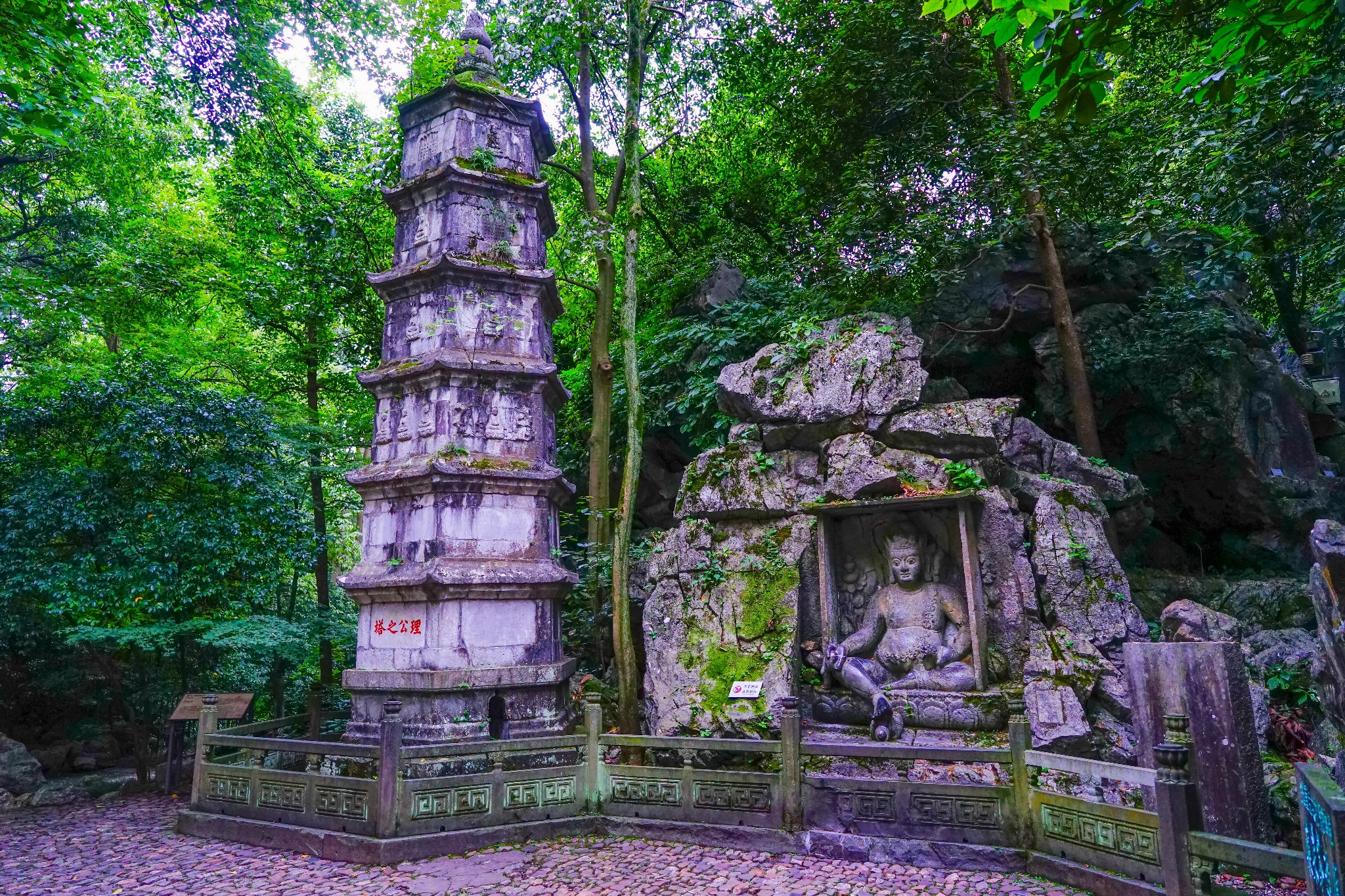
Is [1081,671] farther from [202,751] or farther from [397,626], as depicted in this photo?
[202,751]

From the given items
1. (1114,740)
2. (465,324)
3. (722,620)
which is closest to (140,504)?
(465,324)

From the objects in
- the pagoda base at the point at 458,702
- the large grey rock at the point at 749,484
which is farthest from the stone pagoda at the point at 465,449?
the large grey rock at the point at 749,484

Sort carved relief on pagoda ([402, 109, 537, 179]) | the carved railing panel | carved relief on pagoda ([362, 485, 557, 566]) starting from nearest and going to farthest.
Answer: the carved railing panel → carved relief on pagoda ([362, 485, 557, 566]) → carved relief on pagoda ([402, 109, 537, 179])

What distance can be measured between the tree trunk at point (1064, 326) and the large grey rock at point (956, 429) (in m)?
2.74

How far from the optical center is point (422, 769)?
28.4 ft

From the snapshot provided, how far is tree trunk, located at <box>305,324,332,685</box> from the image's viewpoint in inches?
535

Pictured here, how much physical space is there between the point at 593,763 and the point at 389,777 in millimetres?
1901

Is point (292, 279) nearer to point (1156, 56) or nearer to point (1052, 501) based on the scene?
point (1052, 501)

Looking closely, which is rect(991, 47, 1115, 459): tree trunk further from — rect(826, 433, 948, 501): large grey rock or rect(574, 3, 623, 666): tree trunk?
rect(574, 3, 623, 666): tree trunk

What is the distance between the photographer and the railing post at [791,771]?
684cm

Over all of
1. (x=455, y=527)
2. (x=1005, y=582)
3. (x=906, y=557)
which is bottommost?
(x=1005, y=582)

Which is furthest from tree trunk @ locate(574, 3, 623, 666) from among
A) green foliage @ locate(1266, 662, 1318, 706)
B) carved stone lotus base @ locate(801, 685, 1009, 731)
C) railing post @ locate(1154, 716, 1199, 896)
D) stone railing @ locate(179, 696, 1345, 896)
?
green foliage @ locate(1266, 662, 1318, 706)

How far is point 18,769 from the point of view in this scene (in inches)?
391

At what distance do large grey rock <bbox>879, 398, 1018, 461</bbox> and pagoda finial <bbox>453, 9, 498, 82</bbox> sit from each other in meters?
7.92
